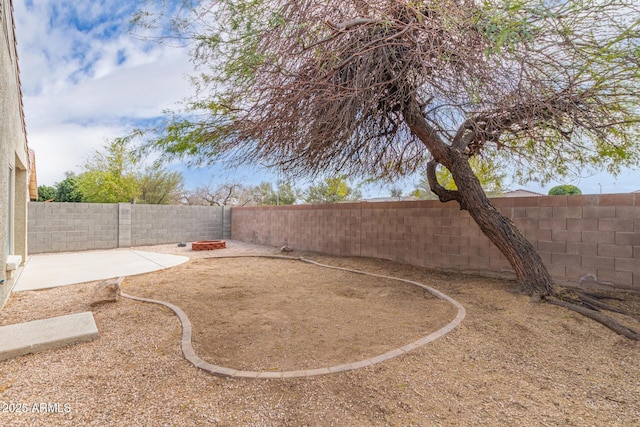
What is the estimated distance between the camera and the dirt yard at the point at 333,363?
185cm

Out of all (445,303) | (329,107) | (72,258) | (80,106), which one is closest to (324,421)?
(445,303)

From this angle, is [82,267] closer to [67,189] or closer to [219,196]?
[67,189]

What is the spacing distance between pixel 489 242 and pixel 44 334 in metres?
6.26

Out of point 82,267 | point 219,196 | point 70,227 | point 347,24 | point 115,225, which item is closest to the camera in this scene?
point 347,24

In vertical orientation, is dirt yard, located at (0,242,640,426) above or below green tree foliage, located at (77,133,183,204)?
below

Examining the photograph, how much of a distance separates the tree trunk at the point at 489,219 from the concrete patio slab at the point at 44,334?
15.9 ft

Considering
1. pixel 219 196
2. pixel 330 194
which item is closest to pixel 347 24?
pixel 330 194

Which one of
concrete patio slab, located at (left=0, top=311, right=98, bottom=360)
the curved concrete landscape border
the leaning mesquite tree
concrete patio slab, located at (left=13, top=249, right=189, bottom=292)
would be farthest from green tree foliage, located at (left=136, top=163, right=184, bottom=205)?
the curved concrete landscape border

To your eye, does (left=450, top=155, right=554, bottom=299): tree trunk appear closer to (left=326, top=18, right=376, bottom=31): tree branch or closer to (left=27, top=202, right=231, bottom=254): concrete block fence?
(left=326, top=18, right=376, bottom=31): tree branch

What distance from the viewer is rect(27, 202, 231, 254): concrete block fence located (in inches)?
362

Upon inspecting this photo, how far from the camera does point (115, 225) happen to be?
35.2ft

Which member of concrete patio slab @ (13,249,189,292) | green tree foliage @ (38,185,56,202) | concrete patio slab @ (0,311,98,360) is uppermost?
green tree foliage @ (38,185,56,202)

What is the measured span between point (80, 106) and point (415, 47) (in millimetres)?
9191

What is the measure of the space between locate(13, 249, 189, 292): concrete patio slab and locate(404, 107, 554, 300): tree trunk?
20.6 ft
